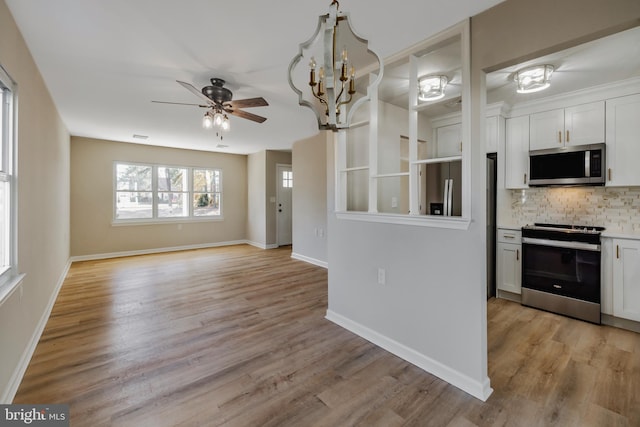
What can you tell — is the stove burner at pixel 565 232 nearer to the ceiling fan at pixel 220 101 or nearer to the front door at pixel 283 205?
the ceiling fan at pixel 220 101

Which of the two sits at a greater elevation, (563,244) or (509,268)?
(563,244)

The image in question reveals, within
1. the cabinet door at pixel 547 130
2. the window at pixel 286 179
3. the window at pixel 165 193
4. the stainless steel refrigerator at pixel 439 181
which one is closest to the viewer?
the cabinet door at pixel 547 130

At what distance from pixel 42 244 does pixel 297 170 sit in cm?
418

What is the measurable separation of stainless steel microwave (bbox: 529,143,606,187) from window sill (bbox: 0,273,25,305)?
487cm

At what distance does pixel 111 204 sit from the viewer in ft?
19.4

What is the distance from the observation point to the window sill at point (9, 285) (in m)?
1.68

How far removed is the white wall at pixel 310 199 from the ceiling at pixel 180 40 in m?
1.87

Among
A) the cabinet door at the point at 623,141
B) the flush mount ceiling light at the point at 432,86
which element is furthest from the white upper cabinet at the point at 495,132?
the flush mount ceiling light at the point at 432,86

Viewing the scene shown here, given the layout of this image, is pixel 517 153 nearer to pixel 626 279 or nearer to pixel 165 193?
pixel 626 279

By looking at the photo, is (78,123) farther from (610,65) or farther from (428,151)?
(610,65)

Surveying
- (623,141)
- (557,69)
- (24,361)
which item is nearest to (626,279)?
(623,141)

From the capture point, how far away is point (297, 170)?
6.02 meters

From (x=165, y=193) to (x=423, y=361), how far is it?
6.60 metres
